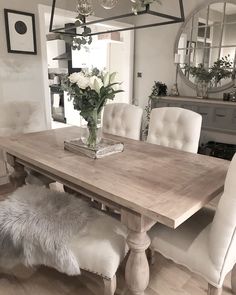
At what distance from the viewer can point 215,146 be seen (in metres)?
3.33

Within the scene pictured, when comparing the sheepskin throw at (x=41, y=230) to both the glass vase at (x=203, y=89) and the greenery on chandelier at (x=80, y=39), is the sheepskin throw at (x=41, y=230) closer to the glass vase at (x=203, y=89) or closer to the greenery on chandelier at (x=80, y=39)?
the greenery on chandelier at (x=80, y=39)

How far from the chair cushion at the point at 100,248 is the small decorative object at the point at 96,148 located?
0.51 m

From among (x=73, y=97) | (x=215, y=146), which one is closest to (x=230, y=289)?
(x=73, y=97)

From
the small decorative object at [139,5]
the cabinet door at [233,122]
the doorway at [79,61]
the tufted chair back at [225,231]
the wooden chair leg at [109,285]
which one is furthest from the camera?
the doorway at [79,61]

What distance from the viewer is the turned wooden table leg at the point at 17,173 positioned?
202cm

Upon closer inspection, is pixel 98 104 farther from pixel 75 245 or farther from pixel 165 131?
pixel 75 245

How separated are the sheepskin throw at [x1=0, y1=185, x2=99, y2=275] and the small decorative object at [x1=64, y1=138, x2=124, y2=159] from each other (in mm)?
336

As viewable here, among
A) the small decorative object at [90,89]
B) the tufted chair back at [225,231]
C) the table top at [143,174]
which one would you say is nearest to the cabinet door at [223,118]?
the table top at [143,174]

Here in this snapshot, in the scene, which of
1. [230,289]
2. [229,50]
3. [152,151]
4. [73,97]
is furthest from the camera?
[229,50]

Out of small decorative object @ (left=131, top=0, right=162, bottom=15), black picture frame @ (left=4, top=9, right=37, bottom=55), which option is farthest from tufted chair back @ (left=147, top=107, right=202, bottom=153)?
black picture frame @ (left=4, top=9, right=37, bottom=55)

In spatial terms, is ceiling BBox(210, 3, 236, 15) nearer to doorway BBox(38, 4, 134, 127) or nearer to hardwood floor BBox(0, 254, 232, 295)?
doorway BBox(38, 4, 134, 127)

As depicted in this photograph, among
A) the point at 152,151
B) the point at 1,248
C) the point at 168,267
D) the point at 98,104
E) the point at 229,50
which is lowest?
the point at 168,267

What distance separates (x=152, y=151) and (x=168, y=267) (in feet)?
2.67

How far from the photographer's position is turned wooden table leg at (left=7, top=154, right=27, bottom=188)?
2.02 metres
